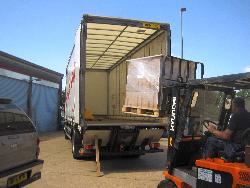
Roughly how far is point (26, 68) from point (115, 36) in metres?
14.4

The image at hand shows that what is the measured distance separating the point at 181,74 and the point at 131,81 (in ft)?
5.54

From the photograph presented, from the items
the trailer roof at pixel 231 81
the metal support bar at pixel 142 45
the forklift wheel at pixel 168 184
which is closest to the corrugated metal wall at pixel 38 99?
the metal support bar at pixel 142 45

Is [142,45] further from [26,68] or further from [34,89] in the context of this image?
[34,89]

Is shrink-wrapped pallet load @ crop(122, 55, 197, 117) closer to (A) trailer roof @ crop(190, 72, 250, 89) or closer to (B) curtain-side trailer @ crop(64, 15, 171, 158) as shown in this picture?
(B) curtain-side trailer @ crop(64, 15, 171, 158)

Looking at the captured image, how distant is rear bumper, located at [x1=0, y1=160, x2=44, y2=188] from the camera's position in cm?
551

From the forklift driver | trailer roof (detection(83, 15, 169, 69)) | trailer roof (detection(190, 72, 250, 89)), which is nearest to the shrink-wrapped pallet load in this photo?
trailer roof (detection(83, 15, 169, 69))

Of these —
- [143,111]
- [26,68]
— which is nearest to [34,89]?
[26,68]

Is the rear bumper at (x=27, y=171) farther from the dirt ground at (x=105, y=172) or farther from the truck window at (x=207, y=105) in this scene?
the truck window at (x=207, y=105)

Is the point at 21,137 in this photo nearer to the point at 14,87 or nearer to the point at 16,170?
the point at 16,170

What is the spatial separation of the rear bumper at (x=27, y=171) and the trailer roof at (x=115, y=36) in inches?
172

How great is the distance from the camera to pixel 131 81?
960 cm

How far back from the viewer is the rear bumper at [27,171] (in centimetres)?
551

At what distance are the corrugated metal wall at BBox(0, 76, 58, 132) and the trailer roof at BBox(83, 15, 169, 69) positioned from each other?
28.7 ft

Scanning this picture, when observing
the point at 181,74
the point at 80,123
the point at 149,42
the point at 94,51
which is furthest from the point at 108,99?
the point at 181,74
